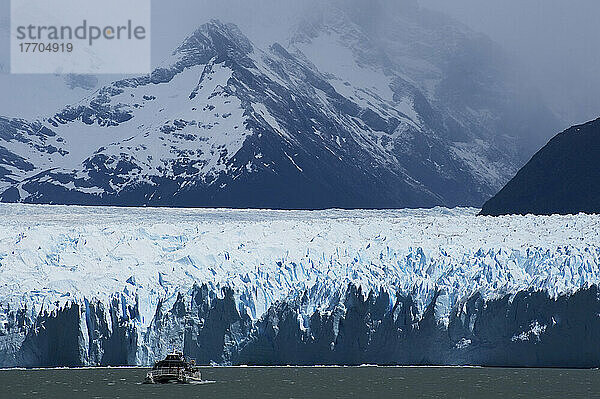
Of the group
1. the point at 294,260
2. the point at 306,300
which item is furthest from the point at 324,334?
the point at 294,260

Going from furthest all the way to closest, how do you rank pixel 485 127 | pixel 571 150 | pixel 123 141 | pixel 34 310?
Answer: pixel 485 127 < pixel 123 141 < pixel 571 150 < pixel 34 310

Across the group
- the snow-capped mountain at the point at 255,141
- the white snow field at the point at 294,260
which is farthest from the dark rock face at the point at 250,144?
the white snow field at the point at 294,260

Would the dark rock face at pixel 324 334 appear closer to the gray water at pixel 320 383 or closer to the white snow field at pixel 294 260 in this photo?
the white snow field at pixel 294 260

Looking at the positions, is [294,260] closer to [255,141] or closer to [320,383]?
[320,383]

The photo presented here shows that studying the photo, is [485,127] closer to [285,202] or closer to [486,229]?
[285,202]

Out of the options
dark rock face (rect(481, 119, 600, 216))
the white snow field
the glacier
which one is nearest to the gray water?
the glacier

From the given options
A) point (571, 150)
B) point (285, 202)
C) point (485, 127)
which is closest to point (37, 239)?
point (571, 150)

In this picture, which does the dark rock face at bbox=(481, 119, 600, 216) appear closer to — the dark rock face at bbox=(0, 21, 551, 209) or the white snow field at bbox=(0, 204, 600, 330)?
the white snow field at bbox=(0, 204, 600, 330)
